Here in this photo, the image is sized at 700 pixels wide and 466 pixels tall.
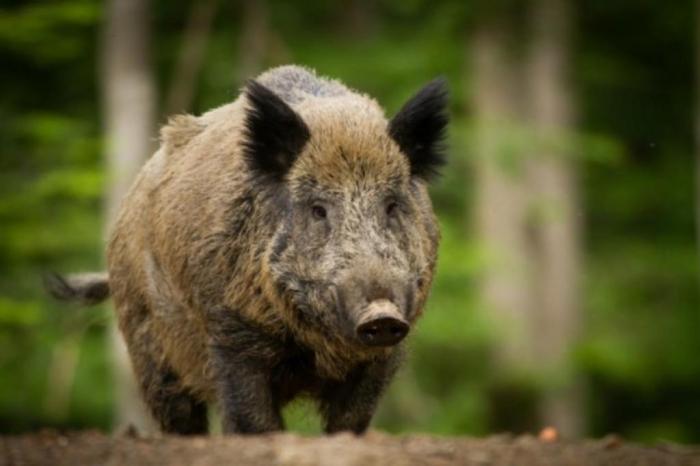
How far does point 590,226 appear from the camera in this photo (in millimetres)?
24531

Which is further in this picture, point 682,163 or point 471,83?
point 682,163

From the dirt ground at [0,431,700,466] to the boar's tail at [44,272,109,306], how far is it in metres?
2.74

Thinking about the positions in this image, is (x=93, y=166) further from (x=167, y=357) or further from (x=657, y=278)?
(x=657, y=278)

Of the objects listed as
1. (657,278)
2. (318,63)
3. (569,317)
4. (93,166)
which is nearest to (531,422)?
(569,317)

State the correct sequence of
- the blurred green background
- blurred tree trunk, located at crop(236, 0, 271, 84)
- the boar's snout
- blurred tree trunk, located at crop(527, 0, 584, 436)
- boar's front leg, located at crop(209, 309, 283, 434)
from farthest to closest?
blurred tree trunk, located at crop(527, 0, 584, 436), blurred tree trunk, located at crop(236, 0, 271, 84), the blurred green background, boar's front leg, located at crop(209, 309, 283, 434), the boar's snout

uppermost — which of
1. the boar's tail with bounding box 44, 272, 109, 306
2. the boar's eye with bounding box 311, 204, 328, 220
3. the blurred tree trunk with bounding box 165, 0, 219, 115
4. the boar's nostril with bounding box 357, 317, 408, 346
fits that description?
the blurred tree trunk with bounding box 165, 0, 219, 115

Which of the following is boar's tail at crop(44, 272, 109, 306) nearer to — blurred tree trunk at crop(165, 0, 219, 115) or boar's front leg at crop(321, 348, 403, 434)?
boar's front leg at crop(321, 348, 403, 434)

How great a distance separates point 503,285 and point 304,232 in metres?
12.5

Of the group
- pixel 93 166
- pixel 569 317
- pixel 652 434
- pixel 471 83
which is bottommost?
pixel 652 434

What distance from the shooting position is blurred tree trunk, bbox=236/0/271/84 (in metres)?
17.6

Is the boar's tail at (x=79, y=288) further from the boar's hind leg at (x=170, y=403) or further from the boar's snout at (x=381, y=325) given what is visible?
the boar's snout at (x=381, y=325)

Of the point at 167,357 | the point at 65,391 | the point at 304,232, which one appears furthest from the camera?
the point at 65,391

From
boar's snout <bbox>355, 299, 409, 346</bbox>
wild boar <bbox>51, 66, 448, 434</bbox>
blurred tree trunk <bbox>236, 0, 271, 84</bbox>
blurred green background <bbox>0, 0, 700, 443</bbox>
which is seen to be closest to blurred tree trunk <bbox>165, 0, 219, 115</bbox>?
blurred green background <bbox>0, 0, 700, 443</bbox>

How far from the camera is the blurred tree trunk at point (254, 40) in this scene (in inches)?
694
